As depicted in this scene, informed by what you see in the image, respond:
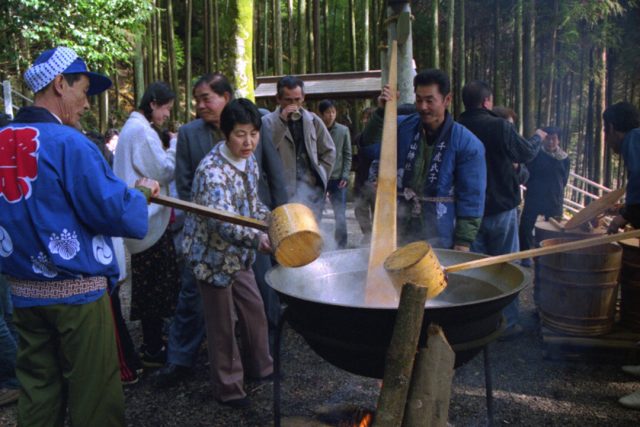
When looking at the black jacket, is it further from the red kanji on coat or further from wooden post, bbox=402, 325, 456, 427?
the red kanji on coat

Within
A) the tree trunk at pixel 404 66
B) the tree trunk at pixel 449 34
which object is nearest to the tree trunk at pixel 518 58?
the tree trunk at pixel 449 34

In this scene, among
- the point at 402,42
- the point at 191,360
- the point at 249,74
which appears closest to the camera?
the point at 191,360

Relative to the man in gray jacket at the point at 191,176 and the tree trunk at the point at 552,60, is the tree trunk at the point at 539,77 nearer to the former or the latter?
the tree trunk at the point at 552,60

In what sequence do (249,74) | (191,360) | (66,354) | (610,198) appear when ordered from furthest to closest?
(249,74) → (610,198) → (191,360) → (66,354)

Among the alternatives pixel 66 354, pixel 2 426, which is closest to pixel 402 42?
pixel 66 354

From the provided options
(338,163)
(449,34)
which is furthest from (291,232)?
(449,34)

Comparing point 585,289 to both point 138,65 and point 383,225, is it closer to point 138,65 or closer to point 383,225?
point 383,225

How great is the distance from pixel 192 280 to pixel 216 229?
2.43ft

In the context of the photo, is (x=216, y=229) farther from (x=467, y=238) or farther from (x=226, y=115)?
(x=467, y=238)

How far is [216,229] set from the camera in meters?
2.98

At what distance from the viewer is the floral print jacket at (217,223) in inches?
115

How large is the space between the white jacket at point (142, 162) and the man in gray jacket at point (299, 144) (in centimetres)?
110

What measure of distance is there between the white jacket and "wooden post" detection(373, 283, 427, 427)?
2.36 metres

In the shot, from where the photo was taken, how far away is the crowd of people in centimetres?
211
